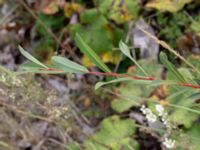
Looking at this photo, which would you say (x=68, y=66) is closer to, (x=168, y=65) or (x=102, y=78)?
(x=168, y=65)

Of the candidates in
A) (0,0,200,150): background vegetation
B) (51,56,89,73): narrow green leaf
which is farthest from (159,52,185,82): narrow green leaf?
(0,0,200,150): background vegetation

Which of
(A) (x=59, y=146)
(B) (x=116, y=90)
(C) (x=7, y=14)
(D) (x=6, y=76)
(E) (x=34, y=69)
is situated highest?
(E) (x=34, y=69)

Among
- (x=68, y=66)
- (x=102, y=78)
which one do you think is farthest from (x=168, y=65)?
(x=102, y=78)

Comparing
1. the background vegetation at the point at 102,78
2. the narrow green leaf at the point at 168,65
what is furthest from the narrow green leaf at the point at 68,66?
the background vegetation at the point at 102,78

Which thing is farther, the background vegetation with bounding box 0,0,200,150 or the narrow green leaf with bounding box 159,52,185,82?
the background vegetation with bounding box 0,0,200,150

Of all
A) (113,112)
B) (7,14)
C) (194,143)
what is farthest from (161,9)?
(7,14)

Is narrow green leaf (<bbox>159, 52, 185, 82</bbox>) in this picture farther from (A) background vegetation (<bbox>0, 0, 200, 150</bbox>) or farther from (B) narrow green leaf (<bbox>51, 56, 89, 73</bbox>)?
(A) background vegetation (<bbox>0, 0, 200, 150</bbox>)

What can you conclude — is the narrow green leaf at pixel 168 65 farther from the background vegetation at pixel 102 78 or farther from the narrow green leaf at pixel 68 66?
the background vegetation at pixel 102 78

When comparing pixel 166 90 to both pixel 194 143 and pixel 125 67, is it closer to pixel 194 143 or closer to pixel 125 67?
pixel 125 67

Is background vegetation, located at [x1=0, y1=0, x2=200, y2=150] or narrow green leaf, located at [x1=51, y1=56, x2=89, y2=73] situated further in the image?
background vegetation, located at [x1=0, y1=0, x2=200, y2=150]

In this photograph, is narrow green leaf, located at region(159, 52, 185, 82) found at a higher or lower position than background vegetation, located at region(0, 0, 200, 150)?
higher

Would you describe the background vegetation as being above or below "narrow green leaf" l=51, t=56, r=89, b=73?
below
